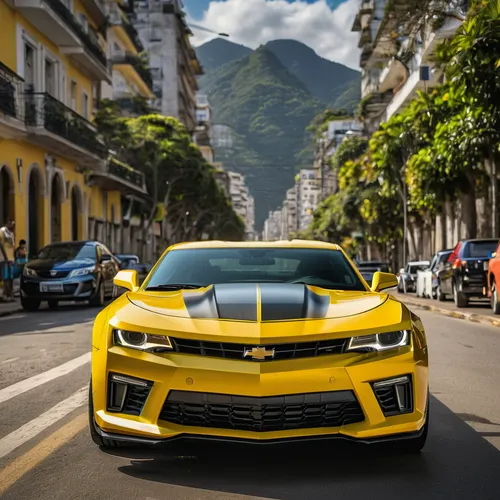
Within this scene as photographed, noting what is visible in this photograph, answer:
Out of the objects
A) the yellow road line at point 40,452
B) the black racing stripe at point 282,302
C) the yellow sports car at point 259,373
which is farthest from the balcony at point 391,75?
the yellow sports car at point 259,373

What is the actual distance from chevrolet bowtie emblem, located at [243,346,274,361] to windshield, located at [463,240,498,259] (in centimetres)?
1654

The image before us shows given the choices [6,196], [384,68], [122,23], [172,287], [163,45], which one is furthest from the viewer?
[163,45]

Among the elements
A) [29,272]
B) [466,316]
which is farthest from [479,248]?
[29,272]

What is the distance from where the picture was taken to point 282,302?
4.77m

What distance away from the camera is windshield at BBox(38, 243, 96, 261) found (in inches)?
781

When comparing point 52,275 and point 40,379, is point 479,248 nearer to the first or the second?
point 52,275

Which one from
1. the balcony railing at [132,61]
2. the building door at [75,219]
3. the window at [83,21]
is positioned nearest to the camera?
the window at [83,21]

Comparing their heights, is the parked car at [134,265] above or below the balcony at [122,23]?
below

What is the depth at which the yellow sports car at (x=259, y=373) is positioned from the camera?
4.29 meters

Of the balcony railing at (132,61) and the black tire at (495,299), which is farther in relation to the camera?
the balcony railing at (132,61)

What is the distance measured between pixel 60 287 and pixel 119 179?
2607 centimetres

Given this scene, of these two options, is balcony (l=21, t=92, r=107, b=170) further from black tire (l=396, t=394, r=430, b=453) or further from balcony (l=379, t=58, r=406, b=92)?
balcony (l=379, t=58, r=406, b=92)

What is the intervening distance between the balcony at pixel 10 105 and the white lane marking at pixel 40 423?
19730mm

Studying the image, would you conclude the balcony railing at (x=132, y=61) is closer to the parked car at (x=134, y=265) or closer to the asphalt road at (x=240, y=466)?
the parked car at (x=134, y=265)
